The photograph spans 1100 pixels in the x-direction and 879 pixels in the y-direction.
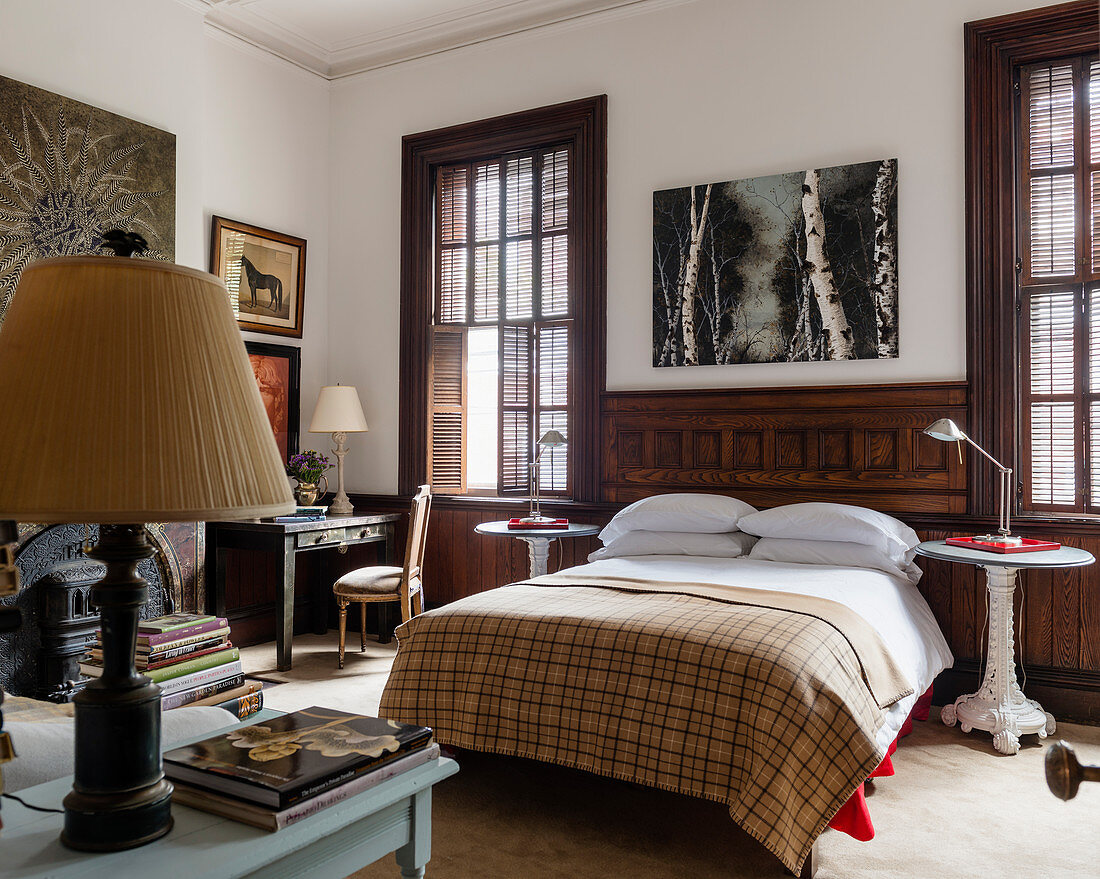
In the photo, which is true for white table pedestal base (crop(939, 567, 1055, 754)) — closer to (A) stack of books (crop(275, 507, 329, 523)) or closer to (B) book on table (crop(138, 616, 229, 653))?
(B) book on table (crop(138, 616, 229, 653))

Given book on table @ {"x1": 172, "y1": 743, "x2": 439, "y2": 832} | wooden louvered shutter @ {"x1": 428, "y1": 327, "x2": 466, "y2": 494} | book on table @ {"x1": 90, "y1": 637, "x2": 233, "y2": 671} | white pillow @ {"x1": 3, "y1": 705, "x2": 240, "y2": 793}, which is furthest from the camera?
wooden louvered shutter @ {"x1": 428, "y1": 327, "x2": 466, "y2": 494}

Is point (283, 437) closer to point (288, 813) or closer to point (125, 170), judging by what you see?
point (125, 170)

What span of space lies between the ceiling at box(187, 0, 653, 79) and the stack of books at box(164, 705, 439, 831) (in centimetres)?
446

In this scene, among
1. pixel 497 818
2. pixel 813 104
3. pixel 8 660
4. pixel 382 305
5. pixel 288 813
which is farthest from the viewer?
pixel 382 305

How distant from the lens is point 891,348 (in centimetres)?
414

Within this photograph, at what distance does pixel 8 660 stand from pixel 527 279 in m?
3.25

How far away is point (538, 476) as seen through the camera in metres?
4.97

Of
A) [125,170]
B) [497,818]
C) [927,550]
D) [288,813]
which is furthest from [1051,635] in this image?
[125,170]

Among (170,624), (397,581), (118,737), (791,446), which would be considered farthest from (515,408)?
(118,737)

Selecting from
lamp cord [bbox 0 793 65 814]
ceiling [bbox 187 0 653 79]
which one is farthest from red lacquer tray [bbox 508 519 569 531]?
lamp cord [bbox 0 793 65 814]

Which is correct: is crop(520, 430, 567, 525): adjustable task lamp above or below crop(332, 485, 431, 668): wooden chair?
above

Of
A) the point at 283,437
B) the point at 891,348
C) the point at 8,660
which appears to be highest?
the point at 891,348

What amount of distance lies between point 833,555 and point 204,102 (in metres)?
4.17

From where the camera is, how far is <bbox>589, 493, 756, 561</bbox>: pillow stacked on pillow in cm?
399
